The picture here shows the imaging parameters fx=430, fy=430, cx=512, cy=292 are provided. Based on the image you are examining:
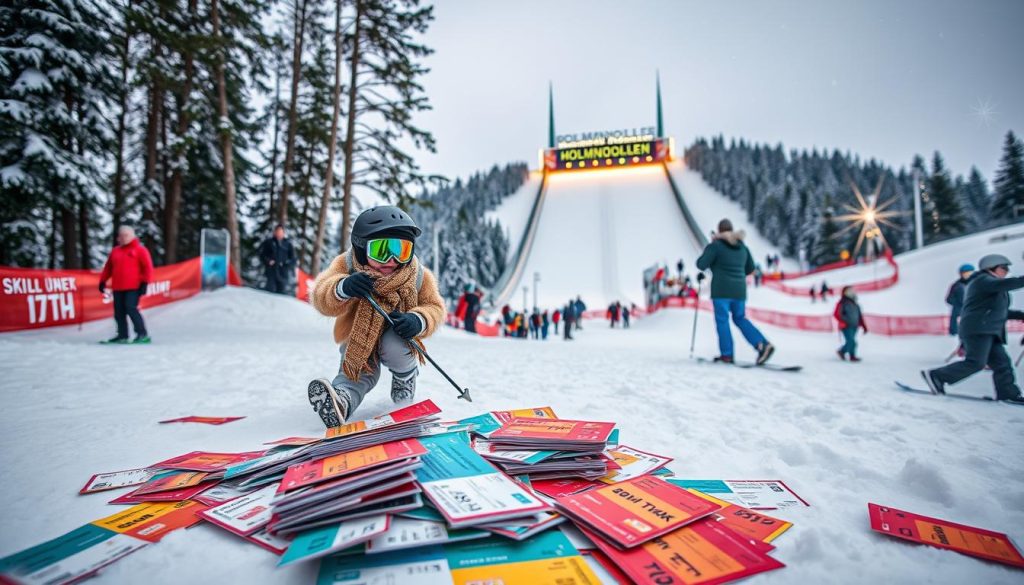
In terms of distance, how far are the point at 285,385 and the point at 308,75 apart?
41.4 feet

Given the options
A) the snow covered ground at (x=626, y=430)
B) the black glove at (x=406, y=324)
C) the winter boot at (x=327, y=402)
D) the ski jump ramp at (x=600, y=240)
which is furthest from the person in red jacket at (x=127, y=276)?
the ski jump ramp at (x=600, y=240)

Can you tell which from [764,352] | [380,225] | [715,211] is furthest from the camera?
[715,211]

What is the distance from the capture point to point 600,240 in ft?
134

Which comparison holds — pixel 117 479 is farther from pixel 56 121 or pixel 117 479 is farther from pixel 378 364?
pixel 56 121

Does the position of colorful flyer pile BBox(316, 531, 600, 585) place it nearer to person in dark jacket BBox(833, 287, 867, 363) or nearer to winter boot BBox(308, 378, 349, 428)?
winter boot BBox(308, 378, 349, 428)

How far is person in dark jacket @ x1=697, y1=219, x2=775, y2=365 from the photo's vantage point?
5.57m

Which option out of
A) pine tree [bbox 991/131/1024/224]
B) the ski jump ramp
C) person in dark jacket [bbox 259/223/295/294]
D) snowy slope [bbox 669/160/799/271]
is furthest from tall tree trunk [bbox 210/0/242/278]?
pine tree [bbox 991/131/1024/224]

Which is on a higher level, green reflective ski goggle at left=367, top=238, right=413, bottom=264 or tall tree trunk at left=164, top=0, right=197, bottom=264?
tall tree trunk at left=164, top=0, right=197, bottom=264

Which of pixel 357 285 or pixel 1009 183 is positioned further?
pixel 1009 183

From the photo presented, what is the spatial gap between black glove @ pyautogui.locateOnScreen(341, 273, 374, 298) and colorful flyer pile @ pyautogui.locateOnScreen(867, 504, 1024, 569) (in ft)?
8.28

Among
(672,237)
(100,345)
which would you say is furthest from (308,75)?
(672,237)

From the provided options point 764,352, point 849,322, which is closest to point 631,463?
point 764,352

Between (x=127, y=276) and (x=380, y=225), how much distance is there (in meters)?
5.70

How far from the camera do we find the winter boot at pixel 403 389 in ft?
10.2
